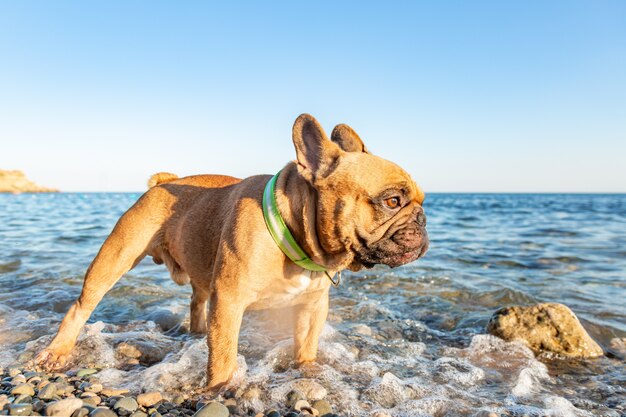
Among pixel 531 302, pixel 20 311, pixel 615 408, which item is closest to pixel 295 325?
pixel 615 408

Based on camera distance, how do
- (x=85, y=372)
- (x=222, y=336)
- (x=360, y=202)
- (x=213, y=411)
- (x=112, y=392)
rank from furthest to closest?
(x=85, y=372) → (x=112, y=392) → (x=222, y=336) → (x=360, y=202) → (x=213, y=411)

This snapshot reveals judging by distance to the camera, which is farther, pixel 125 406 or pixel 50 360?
pixel 50 360

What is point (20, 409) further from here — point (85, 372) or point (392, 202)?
point (392, 202)

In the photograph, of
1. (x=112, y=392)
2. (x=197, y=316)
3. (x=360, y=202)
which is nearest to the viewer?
(x=360, y=202)

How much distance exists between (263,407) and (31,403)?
1.72 metres

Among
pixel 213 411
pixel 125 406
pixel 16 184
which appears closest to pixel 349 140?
pixel 213 411

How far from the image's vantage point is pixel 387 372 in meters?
4.55

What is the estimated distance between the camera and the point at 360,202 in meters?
3.57

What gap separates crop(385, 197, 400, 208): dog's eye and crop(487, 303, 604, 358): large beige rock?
3.16 metres

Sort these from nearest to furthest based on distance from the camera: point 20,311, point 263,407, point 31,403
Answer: point 31,403
point 263,407
point 20,311

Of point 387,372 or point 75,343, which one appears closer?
point 387,372

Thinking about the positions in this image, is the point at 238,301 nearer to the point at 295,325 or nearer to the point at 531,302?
the point at 295,325

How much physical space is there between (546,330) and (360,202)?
3.64 metres

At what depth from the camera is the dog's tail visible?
5195 mm
